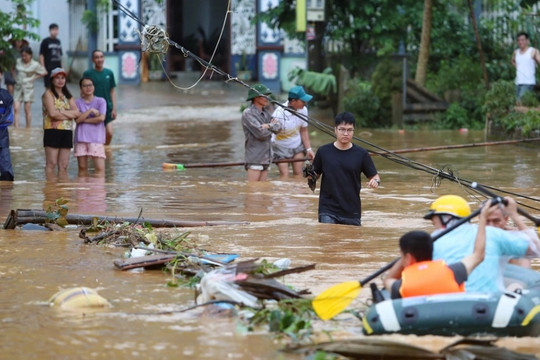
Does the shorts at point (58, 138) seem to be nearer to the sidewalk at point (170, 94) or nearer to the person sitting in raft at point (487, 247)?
the person sitting in raft at point (487, 247)

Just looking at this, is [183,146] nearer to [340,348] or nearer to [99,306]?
[99,306]

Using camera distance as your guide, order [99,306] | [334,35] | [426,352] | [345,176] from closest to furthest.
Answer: [426,352], [99,306], [345,176], [334,35]

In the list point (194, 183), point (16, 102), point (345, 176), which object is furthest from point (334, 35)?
point (345, 176)

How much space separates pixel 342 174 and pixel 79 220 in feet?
8.61

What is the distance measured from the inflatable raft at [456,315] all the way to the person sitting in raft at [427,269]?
0.46 ft

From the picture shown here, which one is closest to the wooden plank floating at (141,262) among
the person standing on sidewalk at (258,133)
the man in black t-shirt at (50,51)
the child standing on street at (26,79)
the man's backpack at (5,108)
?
the person standing on sidewalk at (258,133)

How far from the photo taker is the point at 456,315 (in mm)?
7469

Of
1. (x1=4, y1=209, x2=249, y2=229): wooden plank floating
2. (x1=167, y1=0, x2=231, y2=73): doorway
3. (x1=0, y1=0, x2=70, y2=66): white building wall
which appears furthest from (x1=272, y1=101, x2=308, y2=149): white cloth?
(x1=167, y1=0, x2=231, y2=73): doorway

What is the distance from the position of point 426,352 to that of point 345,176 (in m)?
4.76

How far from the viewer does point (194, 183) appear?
1650 cm

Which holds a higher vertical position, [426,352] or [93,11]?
[93,11]

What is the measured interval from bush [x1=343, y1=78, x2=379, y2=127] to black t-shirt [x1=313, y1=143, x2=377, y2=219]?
14213 millimetres

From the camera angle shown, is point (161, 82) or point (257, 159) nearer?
point (257, 159)

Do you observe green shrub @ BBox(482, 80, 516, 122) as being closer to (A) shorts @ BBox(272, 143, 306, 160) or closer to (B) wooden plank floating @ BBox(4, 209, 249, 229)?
(A) shorts @ BBox(272, 143, 306, 160)
